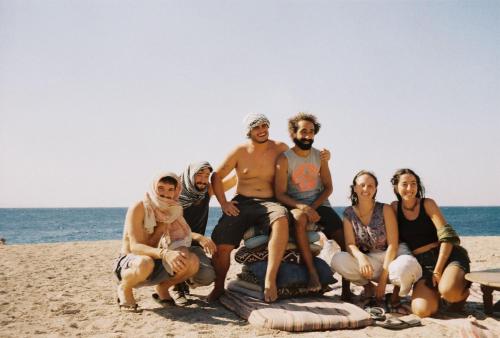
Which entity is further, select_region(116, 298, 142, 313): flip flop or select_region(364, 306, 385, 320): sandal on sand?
select_region(116, 298, 142, 313): flip flop

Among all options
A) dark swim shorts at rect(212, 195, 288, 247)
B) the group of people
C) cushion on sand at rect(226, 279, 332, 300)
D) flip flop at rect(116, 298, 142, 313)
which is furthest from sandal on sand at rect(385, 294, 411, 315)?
flip flop at rect(116, 298, 142, 313)

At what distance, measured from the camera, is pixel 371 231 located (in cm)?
522

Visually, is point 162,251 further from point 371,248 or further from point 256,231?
point 371,248

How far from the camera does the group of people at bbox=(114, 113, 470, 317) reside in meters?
4.77

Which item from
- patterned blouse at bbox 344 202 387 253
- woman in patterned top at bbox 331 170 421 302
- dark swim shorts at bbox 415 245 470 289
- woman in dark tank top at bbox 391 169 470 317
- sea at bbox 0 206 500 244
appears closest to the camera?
woman in dark tank top at bbox 391 169 470 317

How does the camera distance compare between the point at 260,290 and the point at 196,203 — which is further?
the point at 196,203

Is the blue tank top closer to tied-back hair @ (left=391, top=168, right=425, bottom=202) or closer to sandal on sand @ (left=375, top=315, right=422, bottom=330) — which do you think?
tied-back hair @ (left=391, top=168, right=425, bottom=202)

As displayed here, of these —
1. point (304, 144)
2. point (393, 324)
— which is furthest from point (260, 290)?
point (304, 144)

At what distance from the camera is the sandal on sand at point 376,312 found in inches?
178

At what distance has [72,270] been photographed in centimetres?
917

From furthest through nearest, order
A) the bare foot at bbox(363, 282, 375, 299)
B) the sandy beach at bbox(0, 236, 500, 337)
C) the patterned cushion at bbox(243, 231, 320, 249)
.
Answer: the patterned cushion at bbox(243, 231, 320, 249) → the bare foot at bbox(363, 282, 375, 299) → the sandy beach at bbox(0, 236, 500, 337)

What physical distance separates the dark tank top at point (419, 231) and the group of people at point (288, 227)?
0.5 inches

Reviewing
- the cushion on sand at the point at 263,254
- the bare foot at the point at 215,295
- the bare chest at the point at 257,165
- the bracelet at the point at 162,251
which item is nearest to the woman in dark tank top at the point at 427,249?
the cushion on sand at the point at 263,254

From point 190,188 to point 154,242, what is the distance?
1.03 m
